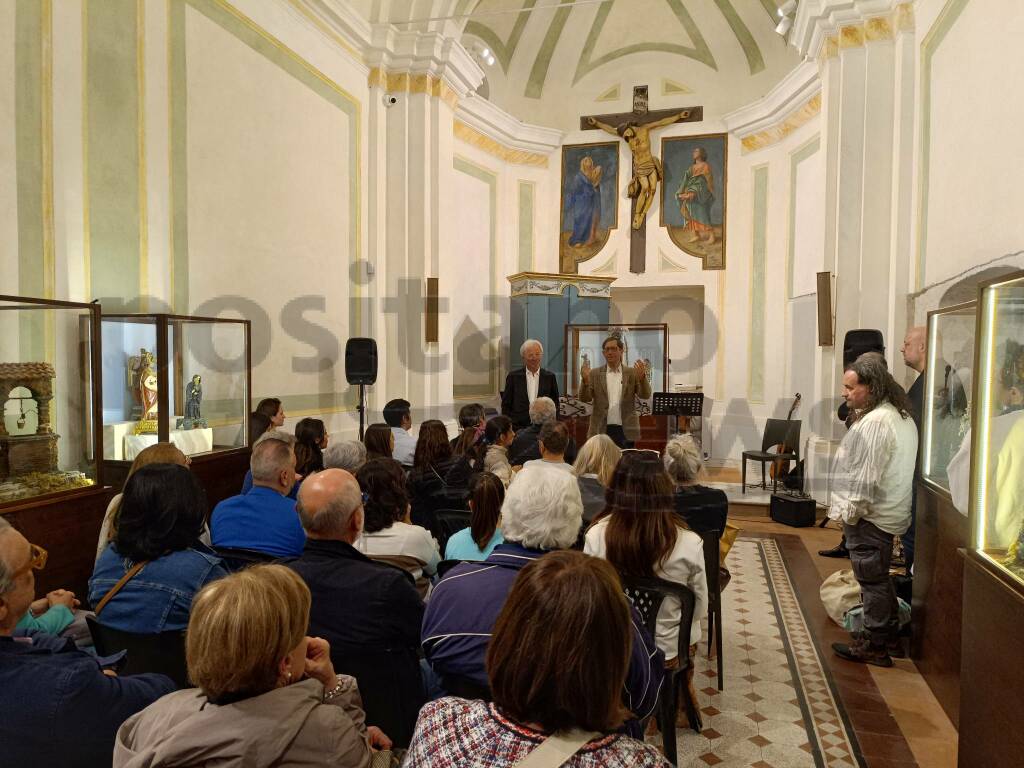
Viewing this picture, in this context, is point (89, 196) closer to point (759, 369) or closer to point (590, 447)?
point (590, 447)

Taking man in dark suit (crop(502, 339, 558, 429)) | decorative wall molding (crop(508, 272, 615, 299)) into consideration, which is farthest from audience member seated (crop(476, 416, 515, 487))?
decorative wall molding (crop(508, 272, 615, 299))

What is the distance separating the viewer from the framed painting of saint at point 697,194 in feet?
38.4

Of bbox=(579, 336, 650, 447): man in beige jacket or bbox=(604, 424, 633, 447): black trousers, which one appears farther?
bbox=(579, 336, 650, 447): man in beige jacket

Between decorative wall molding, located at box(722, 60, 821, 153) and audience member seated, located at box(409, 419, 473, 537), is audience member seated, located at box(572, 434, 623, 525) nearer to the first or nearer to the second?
audience member seated, located at box(409, 419, 473, 537)

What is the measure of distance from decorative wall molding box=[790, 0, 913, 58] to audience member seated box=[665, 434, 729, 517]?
579 cm

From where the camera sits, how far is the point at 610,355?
277 inches

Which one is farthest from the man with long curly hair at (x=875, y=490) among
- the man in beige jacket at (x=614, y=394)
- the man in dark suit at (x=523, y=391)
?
the man in dark suit at (x=523, y=391)

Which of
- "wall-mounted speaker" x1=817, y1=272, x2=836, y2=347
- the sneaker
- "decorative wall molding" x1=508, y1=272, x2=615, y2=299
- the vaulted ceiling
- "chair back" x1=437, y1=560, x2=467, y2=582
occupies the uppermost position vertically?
the vaulted ceiling

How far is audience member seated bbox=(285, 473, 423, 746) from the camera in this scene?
2.03 metres

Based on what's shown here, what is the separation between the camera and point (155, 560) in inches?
86.4

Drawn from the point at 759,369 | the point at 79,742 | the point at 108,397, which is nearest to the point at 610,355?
the point at 108,397

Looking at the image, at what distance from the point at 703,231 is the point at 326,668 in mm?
11336

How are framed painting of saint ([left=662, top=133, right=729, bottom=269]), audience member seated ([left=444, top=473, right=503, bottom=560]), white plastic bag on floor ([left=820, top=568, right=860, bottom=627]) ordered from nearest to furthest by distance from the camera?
1. audience member seated ([left=444, top=473, right=503, bottom=560])
2. white plastic bag on floor ([left=820, top=568, right=860, bottom=627])
3. framed painting of saint ([left=662, top=133, right=729, bottom=269])

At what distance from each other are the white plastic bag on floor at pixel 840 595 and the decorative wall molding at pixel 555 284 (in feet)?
23.4
